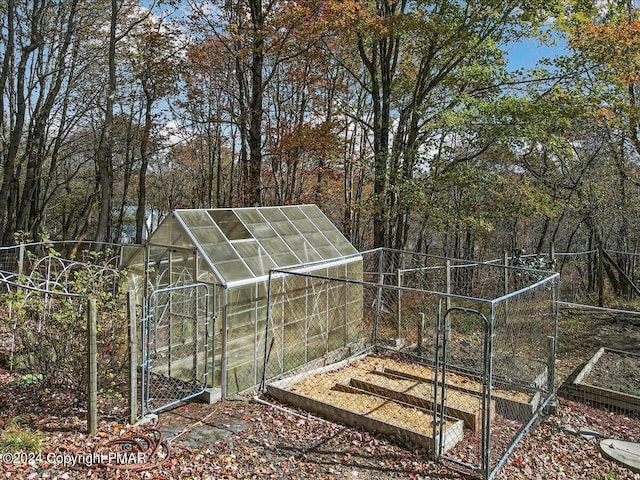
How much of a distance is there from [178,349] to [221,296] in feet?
4.46

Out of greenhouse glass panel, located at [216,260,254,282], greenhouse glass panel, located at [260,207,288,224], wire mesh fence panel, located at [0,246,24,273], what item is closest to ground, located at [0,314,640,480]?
greenhouse glass panel, located at [216,260,254,282]

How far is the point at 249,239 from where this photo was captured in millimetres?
8266

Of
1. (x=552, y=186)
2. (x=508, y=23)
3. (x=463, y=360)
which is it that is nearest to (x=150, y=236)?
(x=463, y=360)

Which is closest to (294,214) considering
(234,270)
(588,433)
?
(234,270)

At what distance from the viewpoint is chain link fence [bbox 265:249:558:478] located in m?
5.39

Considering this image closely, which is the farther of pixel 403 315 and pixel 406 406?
pixel 403 315

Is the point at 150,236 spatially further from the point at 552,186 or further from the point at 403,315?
the point at 552,186

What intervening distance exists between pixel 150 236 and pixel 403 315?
721 cm

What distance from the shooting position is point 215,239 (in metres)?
7.69

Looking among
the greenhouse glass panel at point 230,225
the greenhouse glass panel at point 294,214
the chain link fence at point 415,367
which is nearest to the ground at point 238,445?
→ the chain link fence at point 415,367

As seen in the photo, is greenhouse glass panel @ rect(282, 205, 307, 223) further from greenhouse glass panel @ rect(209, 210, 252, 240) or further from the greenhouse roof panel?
greenhouse glass panel @ rect(209, 210, 252, 240)

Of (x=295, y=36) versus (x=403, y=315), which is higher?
(x=295, y=36)

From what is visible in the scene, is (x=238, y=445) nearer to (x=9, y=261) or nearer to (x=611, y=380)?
(x=611, y=380)

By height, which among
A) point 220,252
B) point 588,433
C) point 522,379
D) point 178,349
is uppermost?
point 220,252
